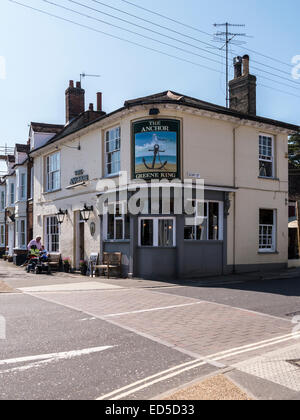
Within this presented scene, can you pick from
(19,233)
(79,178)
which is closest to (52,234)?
(79,178)

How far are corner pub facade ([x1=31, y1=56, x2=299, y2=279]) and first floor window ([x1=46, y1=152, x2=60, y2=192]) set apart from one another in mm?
896

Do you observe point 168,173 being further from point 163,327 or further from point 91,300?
point 163,327

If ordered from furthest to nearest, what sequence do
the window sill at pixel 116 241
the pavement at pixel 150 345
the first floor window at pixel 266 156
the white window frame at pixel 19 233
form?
the white window frame at pixel 19 233
the first floor window at pixel 266 156
the window sill at pixel 116 241
the pavement at pixel 150 345

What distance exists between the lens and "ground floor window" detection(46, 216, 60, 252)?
23797 millimetres

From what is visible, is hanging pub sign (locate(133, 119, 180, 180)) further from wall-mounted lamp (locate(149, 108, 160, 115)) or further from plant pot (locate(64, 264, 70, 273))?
plant pot (locate(64, 264, 70, 273))

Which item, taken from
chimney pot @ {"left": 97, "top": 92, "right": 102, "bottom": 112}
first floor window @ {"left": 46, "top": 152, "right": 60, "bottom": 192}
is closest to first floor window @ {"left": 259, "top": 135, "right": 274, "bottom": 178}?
chimney pot @ {"left": 97, "top": 92, "right": 102, "bottom": 112}

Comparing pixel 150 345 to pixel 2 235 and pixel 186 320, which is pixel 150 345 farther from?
pixel 2 235

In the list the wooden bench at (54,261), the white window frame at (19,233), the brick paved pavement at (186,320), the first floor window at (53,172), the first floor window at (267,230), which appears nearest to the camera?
the brick paved pavement at (186,320)

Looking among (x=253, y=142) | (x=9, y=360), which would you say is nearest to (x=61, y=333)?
(x=9, y=360)

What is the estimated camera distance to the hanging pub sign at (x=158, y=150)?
16203mm

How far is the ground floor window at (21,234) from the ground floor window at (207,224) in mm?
16161

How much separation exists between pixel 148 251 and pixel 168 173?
10.0ft

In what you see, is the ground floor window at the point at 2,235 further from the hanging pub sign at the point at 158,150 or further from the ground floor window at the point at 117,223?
the hanging pub sign at the point at 158,150

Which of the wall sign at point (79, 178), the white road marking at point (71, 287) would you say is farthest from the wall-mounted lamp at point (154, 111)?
the white road marking at point (71, 287)
